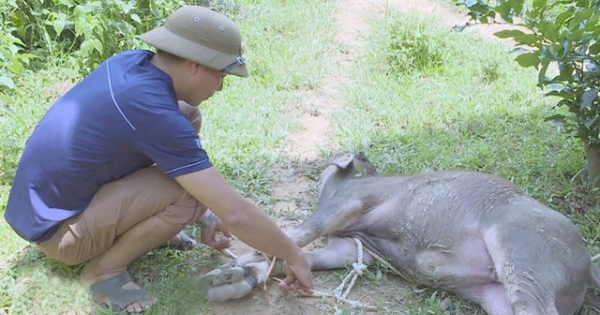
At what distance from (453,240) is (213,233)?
1.32m

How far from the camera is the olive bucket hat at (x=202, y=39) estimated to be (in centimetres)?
342

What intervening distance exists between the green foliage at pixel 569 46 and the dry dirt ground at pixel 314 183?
1562 millimetres

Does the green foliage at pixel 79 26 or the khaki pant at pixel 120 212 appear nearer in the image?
the khaki pant at pixel 120 212

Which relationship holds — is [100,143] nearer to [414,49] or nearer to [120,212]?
[120,212]

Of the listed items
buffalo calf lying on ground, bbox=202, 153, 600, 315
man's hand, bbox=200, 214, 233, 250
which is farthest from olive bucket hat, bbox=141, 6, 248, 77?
buffalo calf lying on ground, bbox=202, 153, 600, 315

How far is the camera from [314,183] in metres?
5.14

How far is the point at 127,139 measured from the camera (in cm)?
341

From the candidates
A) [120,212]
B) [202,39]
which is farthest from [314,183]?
[202,39]

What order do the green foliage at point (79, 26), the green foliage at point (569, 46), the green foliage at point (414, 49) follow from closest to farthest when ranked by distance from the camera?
the green foliage at point (569, 46) → the green foliage at point (79, 26) → the green foliage at point (414, 49)

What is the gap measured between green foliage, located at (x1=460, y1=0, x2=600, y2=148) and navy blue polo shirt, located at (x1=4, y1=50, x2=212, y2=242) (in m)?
1.99

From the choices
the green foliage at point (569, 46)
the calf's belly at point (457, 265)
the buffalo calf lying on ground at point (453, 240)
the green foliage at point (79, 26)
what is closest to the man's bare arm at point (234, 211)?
the buffalo calf lying on ground at point (453, 240)

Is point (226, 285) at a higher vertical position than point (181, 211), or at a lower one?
lower

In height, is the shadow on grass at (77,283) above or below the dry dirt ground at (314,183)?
below

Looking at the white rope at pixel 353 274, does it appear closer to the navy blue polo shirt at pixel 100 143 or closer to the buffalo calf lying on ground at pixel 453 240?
the buffalo calf lying on ground at pixel 453 240
